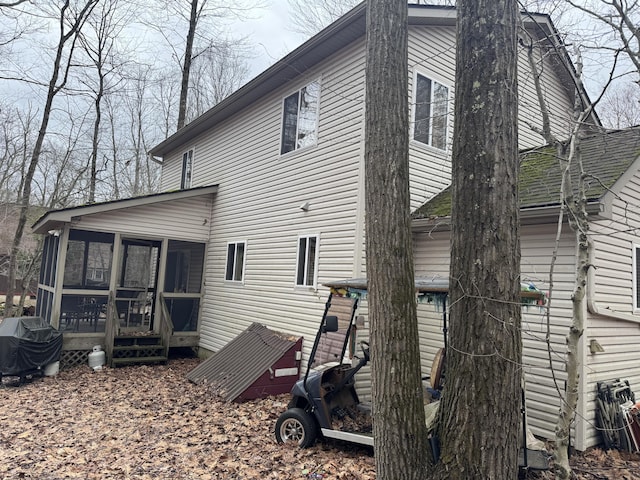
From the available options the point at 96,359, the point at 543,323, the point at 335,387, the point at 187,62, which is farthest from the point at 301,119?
the point at 187,62

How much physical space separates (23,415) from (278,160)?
6.71 m

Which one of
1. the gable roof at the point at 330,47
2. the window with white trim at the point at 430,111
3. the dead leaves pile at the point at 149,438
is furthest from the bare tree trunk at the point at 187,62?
the window with white trim at the point at 430,111

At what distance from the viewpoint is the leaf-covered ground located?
481 centimetres

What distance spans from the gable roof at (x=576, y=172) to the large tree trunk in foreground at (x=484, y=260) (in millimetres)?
3436

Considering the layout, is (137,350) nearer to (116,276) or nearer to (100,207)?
(116,276)

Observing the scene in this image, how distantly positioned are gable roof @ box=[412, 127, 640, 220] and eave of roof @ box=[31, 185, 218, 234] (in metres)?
6.66

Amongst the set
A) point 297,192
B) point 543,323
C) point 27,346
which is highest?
point 297,192

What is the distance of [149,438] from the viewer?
19.4 feet

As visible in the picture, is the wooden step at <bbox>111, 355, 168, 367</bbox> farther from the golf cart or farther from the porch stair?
the golf cart

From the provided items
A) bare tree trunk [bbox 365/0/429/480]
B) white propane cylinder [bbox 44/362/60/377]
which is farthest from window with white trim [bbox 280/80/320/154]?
white propane cylinder [bbox 44/362/60/377]

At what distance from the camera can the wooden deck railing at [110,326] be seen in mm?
10414

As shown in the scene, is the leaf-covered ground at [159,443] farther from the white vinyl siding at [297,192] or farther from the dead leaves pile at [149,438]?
the white vinyl siding at [297,192]

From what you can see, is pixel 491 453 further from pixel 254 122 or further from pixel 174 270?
pixel 174 270

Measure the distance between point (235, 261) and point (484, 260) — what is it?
30.7 ft
